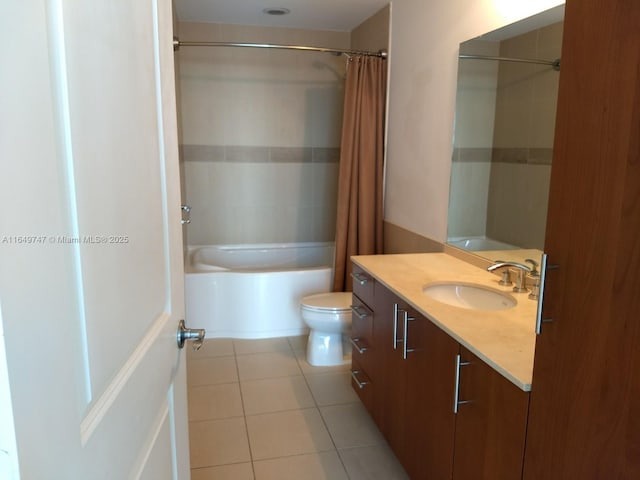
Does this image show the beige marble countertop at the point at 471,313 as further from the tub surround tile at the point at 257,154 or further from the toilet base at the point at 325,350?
the tub surround tile at the point at 257,154

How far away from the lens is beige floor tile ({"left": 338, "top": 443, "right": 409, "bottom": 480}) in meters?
2.06

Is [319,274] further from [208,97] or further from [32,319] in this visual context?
[32,319]

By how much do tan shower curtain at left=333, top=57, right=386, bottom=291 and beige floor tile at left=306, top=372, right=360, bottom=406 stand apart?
915 mm

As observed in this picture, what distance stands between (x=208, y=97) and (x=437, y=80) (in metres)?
2.05

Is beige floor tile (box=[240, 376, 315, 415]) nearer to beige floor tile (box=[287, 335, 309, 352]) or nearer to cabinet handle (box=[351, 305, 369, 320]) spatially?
beige floor tile (box=[287, 335, 309, 352])

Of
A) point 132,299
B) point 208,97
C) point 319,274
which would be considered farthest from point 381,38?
point 132,299

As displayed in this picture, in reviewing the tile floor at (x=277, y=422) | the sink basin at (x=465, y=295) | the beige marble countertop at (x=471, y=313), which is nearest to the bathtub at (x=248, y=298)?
the tile floor at (x=277, y=422)

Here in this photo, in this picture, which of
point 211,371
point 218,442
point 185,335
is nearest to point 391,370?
point 218,442

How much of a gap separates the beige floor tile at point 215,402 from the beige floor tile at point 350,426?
0.49 metres

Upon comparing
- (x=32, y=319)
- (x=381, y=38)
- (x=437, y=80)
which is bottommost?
(x=32, y=319)

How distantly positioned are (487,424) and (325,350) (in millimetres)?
1815

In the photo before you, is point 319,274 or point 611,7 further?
point 319,274

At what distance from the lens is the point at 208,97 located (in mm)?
3908

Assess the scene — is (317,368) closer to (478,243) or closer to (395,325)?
(395,325)
